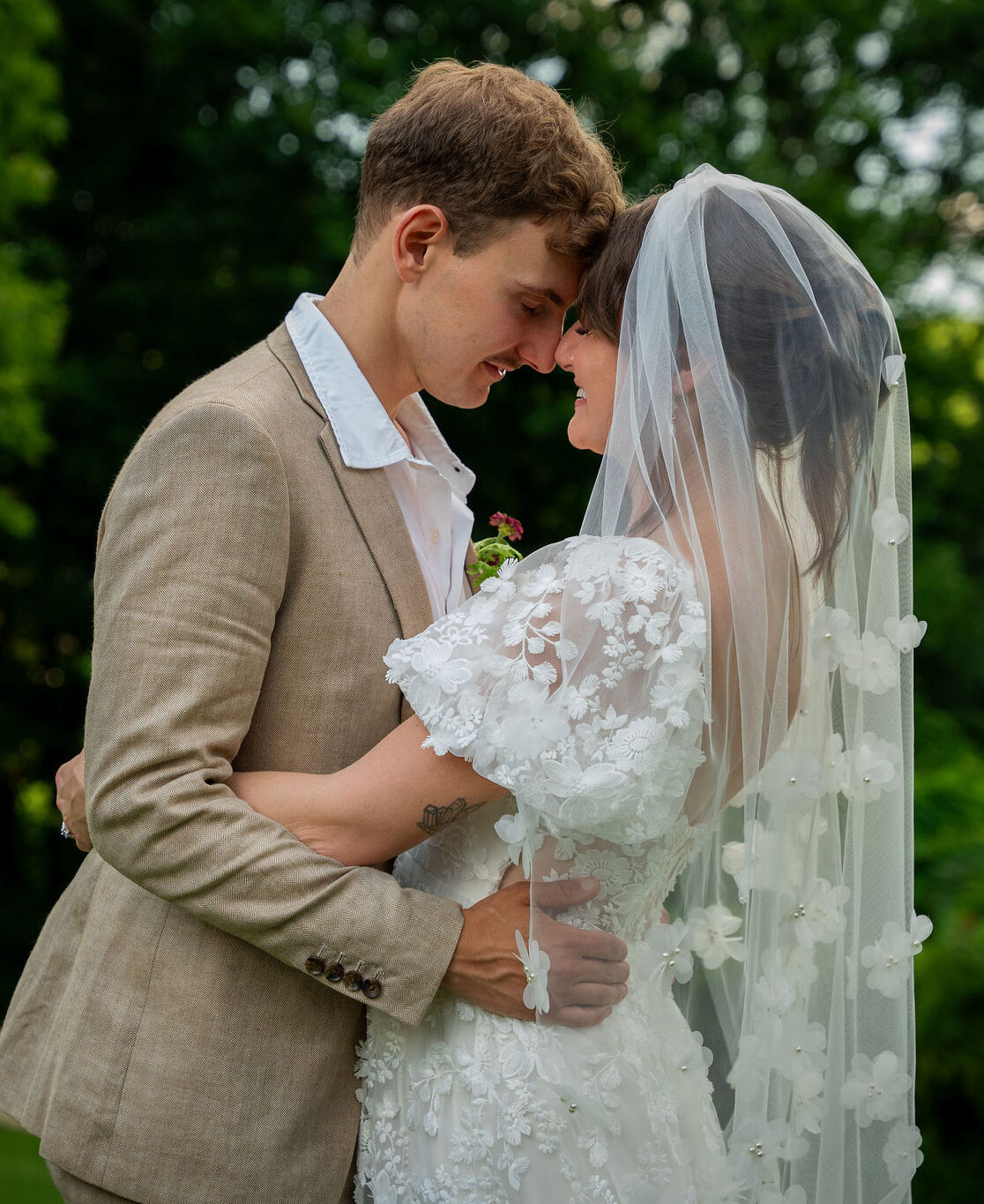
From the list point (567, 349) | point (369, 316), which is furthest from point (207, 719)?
point (567, 349)

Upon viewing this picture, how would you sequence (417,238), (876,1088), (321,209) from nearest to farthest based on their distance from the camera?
(876,1088)
(417,238)
(321,209)

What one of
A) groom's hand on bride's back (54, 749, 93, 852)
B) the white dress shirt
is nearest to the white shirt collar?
the white dress shirt

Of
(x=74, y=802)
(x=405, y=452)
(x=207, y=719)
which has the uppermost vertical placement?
(x=405, y=452)

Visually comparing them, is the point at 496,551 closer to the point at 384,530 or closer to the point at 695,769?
the point at 384,530

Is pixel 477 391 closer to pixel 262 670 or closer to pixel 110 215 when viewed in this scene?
pixel 262 670

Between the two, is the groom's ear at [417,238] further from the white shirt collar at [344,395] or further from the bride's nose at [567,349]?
the bride's nose at [567,349]

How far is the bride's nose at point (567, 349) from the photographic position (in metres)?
2.53

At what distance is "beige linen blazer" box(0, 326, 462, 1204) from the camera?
2031 mm

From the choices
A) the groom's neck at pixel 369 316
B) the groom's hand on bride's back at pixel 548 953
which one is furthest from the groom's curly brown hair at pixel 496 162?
the groom's hand on bride's back at pixel 548 953

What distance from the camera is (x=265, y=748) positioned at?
2232mm

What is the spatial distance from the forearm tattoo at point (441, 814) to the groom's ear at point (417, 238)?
1.13 metres

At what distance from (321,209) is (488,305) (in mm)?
6478

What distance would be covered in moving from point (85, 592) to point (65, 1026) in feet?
28.7

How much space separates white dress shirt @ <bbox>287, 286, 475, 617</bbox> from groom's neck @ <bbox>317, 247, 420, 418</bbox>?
52mm
